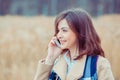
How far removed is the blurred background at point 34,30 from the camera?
5.06 m

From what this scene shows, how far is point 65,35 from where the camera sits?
2.30 metres

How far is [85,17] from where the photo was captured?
2307 millimetres

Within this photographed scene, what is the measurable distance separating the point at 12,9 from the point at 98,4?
1.09 metres

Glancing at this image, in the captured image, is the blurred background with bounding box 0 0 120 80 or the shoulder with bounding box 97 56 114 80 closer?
the shoulder with bounding box 97 56 114 80

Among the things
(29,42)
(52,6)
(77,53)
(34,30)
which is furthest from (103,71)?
(52,6)

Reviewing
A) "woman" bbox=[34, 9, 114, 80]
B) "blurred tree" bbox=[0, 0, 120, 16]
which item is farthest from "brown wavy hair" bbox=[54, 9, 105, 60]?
"blurred tree" bbox=[0, 0, 120, 16]

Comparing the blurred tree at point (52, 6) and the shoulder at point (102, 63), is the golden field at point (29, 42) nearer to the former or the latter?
the blurred tree at point (52, 6)

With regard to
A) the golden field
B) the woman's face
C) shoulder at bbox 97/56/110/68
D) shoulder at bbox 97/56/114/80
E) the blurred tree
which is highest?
the woman's face

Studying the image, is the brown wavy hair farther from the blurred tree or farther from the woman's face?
the blurred tree

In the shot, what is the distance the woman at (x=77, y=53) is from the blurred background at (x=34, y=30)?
2.54 meters

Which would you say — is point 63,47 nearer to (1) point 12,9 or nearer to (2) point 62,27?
(2) point 62,27

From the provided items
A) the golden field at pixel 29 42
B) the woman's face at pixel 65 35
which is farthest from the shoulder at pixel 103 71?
the golden field at pixel 29 42

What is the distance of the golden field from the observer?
5.02 meters

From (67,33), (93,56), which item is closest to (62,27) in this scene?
(67,33)
